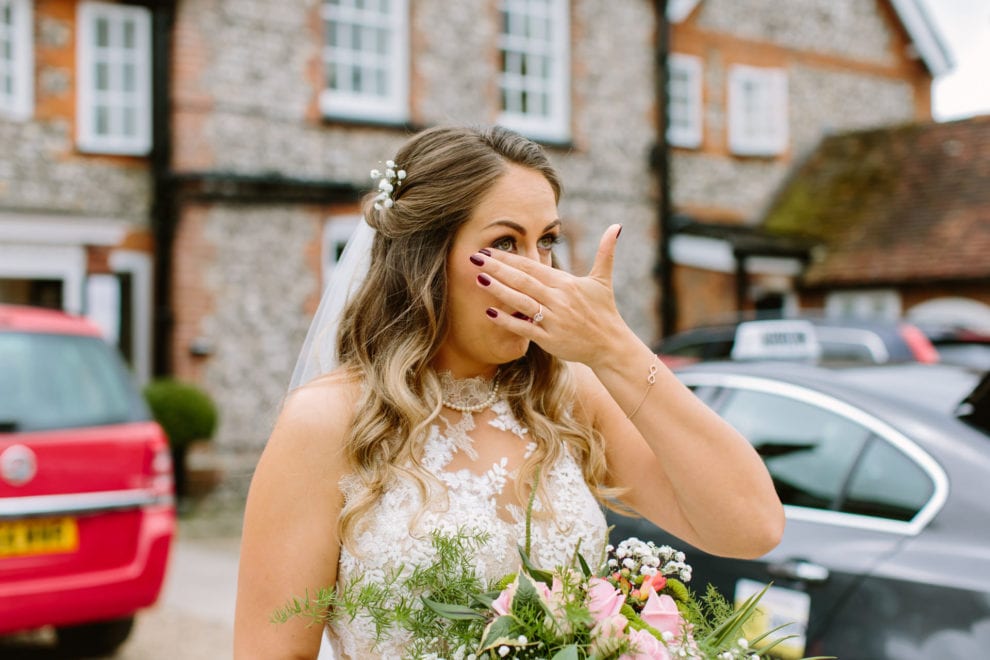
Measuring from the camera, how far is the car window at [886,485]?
330 centimetres

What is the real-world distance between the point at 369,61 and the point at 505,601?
12474mm

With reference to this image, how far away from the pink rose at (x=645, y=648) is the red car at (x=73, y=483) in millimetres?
4024

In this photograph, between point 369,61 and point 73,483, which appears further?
point 369,61

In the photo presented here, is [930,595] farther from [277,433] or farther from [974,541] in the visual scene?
[277,433]

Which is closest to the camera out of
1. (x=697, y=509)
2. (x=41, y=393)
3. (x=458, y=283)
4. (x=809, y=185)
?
(x=697, y=509)

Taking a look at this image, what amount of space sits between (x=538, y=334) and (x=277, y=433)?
2.08 ft

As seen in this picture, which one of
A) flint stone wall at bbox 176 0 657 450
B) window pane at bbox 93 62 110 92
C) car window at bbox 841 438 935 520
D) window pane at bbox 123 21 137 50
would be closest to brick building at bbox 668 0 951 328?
flint stone wall at bbox 176 0 657 450

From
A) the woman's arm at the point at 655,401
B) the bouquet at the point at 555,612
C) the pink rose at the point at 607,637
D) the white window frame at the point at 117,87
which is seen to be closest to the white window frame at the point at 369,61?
the white window frame at the point at 117,87

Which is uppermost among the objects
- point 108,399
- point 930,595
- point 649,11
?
point 649,11

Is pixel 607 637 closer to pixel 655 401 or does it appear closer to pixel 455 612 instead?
pixel 455 612

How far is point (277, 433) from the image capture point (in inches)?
85.1

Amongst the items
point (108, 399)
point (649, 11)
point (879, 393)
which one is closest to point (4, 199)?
point (108, 399)

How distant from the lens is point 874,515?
11.1 ft

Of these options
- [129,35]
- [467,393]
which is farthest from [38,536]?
[129,35]
